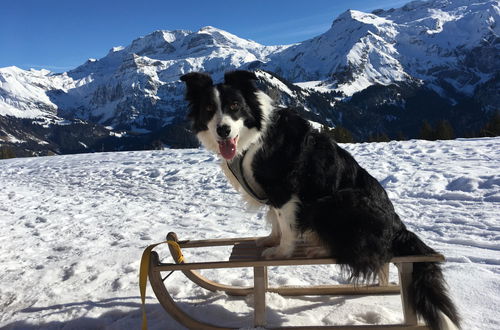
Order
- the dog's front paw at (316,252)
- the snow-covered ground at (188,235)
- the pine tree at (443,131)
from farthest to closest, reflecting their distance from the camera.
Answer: the pine tree at (443,131), the snow-covered ground at (188,235), the dog's front paw at (316,252)

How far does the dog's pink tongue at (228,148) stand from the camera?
4.14 metres

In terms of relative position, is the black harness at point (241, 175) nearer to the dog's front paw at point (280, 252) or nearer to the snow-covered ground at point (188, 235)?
the dog's front paw at point (280, 252)

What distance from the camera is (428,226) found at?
7316mm

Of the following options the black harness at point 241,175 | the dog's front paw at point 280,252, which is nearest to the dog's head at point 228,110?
the black harness at point 241,175

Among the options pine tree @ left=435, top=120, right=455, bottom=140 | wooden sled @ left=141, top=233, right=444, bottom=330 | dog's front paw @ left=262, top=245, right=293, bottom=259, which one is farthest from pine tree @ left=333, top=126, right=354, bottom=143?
dog's front paw @ left=262, top=245, right=293, bottom=259

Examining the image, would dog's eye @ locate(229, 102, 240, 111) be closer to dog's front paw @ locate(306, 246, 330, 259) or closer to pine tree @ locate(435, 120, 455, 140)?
dog's front paw @ locate(306, 246, 330, 259)

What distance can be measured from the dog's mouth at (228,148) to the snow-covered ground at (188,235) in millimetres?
1797

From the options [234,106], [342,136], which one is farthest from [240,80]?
[342,136]

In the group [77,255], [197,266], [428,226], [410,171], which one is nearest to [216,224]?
[77,255]

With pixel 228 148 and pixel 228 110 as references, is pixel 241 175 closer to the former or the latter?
pixel 228 148

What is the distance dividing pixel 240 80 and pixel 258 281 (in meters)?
2.16

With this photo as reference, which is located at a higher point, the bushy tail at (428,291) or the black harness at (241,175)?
the black harness at (241,175)

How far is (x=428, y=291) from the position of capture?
358 centimetres

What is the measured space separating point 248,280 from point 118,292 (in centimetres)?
174
